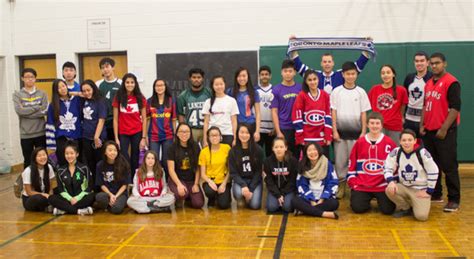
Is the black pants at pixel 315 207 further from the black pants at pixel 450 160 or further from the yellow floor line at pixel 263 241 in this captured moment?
the black pants at pixel 450 160

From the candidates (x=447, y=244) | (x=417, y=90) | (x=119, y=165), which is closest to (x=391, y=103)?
(x=417, y=90)

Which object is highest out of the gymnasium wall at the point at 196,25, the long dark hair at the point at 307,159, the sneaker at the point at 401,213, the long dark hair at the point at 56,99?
the gymnasium wall at the point at 196,25

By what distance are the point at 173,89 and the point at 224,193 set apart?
2.88 metres

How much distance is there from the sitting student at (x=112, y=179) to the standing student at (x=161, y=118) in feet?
1.70

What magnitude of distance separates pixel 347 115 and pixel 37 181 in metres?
3.48

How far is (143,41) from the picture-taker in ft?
25.9

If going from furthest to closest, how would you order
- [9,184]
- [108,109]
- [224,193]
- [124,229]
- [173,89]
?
[173,89]
[9,184]
[108,109]
[224,193]
[124,229]

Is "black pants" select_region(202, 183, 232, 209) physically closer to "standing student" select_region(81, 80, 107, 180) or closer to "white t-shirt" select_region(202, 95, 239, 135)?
"white t-shirt" select_region(202, 95, 239, 135)

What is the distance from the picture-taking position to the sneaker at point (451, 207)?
510 centimetres

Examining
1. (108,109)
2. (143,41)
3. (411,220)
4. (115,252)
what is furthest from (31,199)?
(411,220)

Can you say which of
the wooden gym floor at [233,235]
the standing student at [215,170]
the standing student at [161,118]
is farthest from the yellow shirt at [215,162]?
the standing student at [161,118]

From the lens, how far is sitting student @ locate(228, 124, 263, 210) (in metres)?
5.39

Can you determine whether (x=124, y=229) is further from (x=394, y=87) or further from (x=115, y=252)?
(x=394, y=87)

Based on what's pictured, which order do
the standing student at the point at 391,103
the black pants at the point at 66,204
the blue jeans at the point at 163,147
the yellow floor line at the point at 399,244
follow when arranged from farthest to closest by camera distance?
the blue jeans at the point at 163,147 → the standing student at the point at 391,103 → the black pants at the point at 66,204 → the yellow floor line at the point at 399,244
